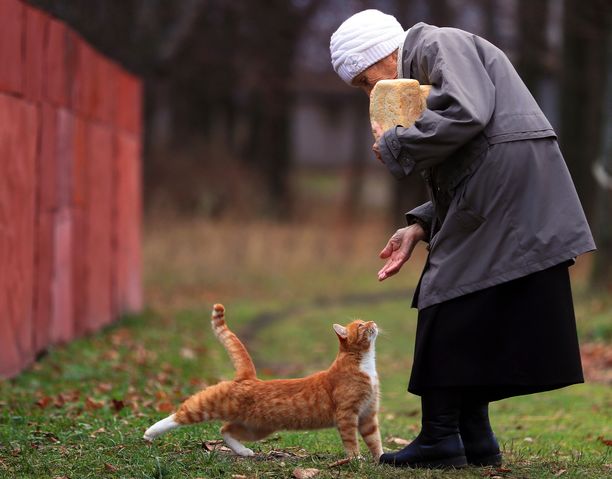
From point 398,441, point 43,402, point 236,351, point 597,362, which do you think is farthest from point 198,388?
point 597,362

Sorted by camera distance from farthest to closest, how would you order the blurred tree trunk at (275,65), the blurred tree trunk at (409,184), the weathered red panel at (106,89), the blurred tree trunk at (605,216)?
the blurred tree trunk at (275,65) → the blurred tree trunk at (409,184) → the blurred tree trunk at (605,216) → the weathered red panel at (106,89)

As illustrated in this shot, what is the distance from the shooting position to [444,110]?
4719mm

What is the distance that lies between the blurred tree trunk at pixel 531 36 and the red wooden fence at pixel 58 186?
12.2 metres

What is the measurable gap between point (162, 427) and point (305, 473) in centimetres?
86

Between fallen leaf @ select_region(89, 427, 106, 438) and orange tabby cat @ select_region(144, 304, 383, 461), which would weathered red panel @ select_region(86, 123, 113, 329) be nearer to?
fallen leaf @ select_region(89, 427, 106, 438)

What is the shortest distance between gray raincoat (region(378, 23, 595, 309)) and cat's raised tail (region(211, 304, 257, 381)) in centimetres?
95

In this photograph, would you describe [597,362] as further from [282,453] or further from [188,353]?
[282,453]

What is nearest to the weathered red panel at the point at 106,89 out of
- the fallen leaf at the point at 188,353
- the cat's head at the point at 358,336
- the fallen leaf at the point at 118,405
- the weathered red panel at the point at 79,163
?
the weathered red panel at the point at 79,163

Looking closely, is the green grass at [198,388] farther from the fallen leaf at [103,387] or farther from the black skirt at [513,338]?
the black skirt at [513,338]

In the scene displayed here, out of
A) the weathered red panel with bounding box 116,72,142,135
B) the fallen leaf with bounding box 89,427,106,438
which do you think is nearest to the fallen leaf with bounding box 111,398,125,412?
the fallen leaf with bounding box 89,427,106,438

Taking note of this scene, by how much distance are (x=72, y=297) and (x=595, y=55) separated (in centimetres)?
1473

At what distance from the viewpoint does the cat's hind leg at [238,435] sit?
5320mm

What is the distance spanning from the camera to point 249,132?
3875 centimetres

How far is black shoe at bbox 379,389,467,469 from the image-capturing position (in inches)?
195
